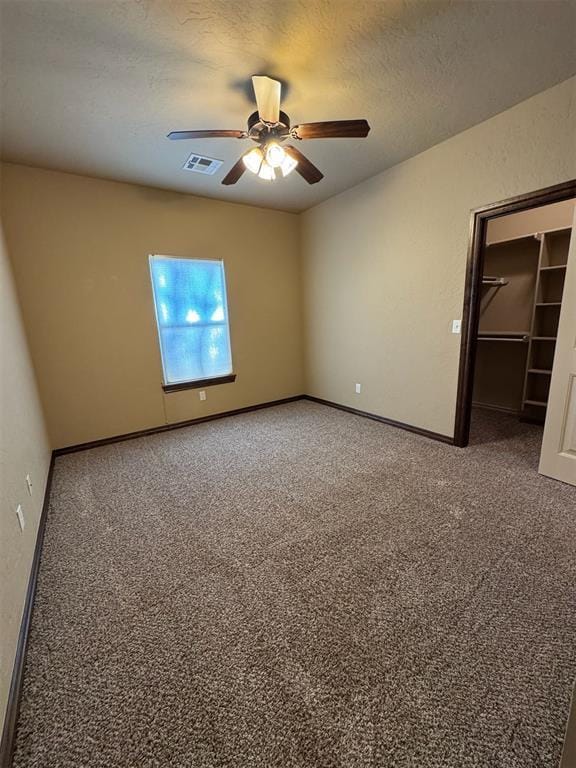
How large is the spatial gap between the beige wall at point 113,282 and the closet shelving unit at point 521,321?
2781mm

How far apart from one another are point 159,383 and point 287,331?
6.19 ft

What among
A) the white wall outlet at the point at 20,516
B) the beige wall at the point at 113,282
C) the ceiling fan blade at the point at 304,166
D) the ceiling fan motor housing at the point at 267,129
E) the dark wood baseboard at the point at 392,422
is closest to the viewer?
the white wall outlet at the point at 20,516

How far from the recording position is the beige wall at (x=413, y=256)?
7.10ft

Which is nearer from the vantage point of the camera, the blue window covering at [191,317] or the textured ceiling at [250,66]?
the textured ceiling at [250,66]

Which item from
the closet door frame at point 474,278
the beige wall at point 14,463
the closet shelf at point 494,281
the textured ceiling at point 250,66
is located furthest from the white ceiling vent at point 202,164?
the closet shelf at point 494,281

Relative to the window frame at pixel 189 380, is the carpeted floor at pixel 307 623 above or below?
below

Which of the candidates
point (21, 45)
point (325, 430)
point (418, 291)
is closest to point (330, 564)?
point (325, 430)

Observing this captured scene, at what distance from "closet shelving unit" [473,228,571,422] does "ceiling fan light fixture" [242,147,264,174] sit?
9.02ft

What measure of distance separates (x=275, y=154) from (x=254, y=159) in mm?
179

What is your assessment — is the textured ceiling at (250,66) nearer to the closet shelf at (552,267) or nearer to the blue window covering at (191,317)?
the blue window covering at (191,317)

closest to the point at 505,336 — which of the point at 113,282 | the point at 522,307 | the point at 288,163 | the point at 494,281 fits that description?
the point at 522,307

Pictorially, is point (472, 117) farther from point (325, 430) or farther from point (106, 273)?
point (106, 273)

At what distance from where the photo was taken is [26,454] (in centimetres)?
197

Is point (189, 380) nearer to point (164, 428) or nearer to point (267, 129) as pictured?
point (164, 428)
